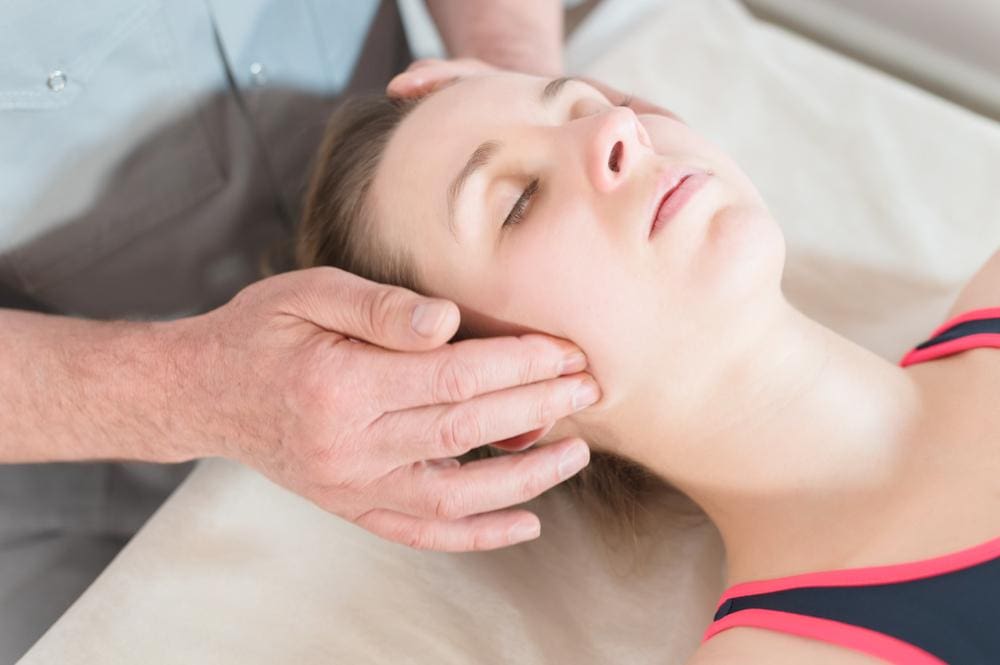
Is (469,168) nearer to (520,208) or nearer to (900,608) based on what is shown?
(520,208)

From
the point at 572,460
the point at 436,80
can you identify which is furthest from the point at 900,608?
the point at 436,80

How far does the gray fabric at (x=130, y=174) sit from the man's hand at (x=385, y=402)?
13.2 inches

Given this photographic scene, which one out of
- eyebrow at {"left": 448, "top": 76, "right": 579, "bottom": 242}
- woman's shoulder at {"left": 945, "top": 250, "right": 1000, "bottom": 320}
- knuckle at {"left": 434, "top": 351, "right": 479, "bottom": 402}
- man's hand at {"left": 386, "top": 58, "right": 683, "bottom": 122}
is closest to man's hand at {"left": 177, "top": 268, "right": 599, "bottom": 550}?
knuckle at {"left": 434, "top": 351, "right": 479, "bottom": 402}

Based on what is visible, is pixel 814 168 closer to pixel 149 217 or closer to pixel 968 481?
pixel 968 481

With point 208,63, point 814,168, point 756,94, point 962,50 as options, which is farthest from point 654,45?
point 208,63

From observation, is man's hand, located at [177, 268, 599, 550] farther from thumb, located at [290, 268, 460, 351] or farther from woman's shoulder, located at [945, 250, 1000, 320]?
woman's shoulder, located at [945, 250, 1000, 320]

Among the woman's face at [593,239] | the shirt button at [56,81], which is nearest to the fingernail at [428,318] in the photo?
the woman's face at [593,239]

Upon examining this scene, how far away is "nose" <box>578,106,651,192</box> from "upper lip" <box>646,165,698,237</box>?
32 mm

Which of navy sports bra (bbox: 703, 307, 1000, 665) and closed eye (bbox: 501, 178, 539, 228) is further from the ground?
closed eye (bbox: 501, 178, 539, 228)

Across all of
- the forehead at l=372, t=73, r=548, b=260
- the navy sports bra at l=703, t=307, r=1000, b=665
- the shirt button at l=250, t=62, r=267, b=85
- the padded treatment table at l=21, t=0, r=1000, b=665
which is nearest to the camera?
the navy sports bra at l=703, t=307, r=1000, b=665

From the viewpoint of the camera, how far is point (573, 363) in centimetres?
89

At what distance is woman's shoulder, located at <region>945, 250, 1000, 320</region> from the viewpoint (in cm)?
112

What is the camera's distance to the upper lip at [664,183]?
875 mm

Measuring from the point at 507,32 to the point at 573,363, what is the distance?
75 cm
